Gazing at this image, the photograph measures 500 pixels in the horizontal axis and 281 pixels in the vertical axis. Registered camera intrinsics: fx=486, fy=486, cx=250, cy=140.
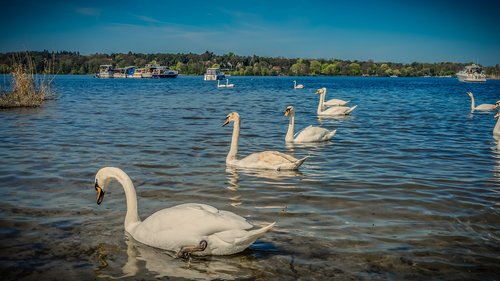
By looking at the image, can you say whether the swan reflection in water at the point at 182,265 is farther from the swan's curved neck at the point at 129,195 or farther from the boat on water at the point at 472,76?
the boat on water at the point at 472,76

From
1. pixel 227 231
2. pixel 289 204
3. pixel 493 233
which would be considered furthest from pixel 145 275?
pixel 493 233

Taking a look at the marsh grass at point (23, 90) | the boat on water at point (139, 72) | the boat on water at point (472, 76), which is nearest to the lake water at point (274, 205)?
the marsh grass at point (23, 90)

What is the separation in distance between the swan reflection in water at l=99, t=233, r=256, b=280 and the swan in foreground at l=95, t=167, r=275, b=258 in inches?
3.6

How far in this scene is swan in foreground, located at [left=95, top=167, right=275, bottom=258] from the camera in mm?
5367

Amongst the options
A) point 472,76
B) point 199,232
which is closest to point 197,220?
point 199,232

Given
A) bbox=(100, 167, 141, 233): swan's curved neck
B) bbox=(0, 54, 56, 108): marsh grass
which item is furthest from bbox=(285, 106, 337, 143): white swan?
bbox=(0, 54, 56, 108): marsh grass

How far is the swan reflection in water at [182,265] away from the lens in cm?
522

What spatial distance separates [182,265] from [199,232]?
1.43 feet

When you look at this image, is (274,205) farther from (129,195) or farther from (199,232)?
(199,232)

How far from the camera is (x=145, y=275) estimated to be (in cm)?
520

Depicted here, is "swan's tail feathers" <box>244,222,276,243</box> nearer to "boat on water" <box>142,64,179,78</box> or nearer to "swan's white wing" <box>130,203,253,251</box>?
"swan's white wing" <box>130,203,253,251</box>

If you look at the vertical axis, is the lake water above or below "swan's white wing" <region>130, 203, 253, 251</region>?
below

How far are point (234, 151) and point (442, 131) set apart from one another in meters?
11.3

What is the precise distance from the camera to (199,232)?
→ 541 centimetres
